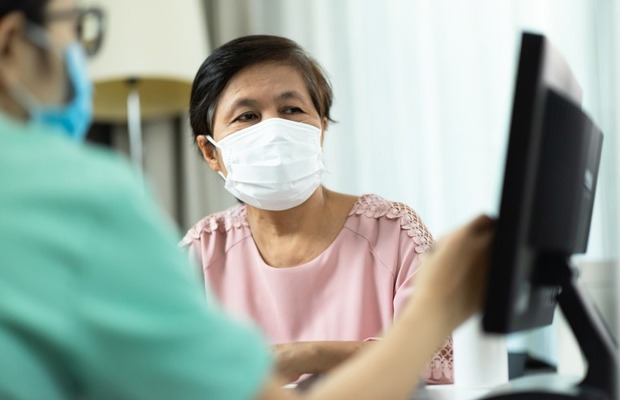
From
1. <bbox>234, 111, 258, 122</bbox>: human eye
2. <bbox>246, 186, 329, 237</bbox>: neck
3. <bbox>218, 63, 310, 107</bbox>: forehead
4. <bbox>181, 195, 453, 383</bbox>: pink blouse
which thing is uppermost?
<bbox>218, 63, 310, 107</bbox>: forehead

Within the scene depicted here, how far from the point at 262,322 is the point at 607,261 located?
934mm

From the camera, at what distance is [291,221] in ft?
5.79

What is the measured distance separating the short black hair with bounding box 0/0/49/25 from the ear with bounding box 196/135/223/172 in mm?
1149

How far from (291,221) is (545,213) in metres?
0.94

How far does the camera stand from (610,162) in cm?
210

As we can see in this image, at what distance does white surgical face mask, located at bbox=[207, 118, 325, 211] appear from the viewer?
1.70m

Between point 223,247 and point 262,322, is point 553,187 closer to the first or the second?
point 262,322

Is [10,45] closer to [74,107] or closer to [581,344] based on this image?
[74,107]

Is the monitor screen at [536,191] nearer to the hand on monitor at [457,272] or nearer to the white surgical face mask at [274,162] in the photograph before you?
the hand on monitor at [457,272]

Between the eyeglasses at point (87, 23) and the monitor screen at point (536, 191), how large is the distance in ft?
1.34

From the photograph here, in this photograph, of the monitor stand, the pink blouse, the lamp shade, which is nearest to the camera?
the monitor stand

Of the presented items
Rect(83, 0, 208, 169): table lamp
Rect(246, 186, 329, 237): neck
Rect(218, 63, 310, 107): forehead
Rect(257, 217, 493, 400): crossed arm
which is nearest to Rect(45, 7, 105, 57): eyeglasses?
Rect(257, 217, 493, 400): crossed arm

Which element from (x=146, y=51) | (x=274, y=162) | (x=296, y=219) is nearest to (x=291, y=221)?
(x=296, y=219)

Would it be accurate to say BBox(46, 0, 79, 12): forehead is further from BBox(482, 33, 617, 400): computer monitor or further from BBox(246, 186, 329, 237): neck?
BBox(246, 186, 329, 237): neck
